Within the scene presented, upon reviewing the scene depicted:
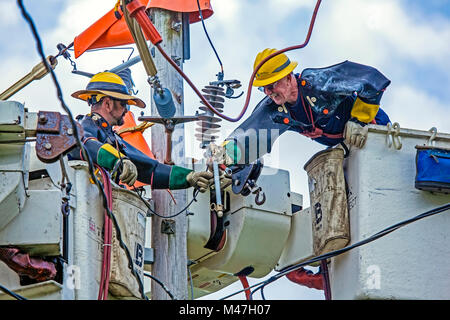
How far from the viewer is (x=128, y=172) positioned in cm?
1138

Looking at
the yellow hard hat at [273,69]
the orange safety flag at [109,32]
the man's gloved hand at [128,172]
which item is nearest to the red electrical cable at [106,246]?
the man's gloved hand at [128,172]

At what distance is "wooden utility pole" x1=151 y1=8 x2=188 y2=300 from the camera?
40.2 ft

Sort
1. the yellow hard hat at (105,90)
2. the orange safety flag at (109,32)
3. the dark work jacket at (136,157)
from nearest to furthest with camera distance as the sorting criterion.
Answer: the dark work jacket at (136,157) < the yellow hard hat at (105,90) < the orange safety flag at (109,32)

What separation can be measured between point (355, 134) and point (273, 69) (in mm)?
1171

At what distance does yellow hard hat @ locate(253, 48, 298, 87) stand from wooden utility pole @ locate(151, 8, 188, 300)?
0.98 m

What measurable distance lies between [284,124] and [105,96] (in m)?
1.72

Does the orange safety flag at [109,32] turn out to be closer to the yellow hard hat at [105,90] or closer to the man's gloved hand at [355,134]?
the yellow hard hat at [105,90]

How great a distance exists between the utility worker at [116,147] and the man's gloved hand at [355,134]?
1274 mm

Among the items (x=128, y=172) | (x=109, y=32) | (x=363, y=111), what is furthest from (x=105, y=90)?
(x=363, y=111)

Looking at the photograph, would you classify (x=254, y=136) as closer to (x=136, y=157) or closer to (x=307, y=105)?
(x=307, y=105)

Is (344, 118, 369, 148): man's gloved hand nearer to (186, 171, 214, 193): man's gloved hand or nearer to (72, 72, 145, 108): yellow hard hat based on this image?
(186, 171, 214, 193): man's gloved hand

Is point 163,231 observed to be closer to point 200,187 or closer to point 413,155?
point 200,187

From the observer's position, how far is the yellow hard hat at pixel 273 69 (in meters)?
12.0

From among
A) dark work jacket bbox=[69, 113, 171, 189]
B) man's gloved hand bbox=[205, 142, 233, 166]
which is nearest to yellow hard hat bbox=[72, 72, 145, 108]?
dark work jacket bbox=[69, 113, 171, 189]
